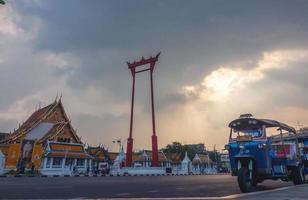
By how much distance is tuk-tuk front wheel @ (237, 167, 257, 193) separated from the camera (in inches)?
436

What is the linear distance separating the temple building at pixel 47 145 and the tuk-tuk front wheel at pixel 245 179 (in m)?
37.5

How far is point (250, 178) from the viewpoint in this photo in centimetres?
1163

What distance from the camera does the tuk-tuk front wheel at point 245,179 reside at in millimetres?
11079

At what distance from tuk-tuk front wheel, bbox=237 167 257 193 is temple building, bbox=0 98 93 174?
37541mm

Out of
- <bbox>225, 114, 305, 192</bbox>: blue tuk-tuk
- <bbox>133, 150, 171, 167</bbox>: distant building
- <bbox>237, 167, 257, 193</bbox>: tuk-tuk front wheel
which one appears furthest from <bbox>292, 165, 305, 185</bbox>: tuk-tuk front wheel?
<bbox>133, 150, 171, 167</bbox>: distant building

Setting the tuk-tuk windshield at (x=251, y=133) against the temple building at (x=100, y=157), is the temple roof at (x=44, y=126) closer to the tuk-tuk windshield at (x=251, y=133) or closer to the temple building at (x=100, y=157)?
the temple building at (x=100, y=157)

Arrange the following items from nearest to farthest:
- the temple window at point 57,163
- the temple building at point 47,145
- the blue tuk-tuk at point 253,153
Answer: the blue tuk-tuk at point 253,153 → the temple building at point 47,145 → the temple window at point 57,163

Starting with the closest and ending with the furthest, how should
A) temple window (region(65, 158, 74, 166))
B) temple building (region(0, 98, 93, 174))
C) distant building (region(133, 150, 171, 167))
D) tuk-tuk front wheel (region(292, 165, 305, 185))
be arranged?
tuk-tuk front wheel (region(292, 165, 305, 185)) → temple building (region(0, 98, 93, 174)) → temple window (region(65, 158, 74, 166)) → distant building (region(133, 150, 171, 167))

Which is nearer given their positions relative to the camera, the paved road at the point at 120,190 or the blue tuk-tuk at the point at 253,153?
the paved road at the point at 120,190

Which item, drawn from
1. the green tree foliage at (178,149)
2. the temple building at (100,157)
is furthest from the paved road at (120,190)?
the green tree foliage at (178,149)

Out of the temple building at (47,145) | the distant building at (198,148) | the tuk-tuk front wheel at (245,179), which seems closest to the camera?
the tuk-tuk front wheel at (245,179)

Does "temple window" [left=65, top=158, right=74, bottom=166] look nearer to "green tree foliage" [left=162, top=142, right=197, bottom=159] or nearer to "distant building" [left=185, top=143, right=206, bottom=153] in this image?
"green tree foliage" [left=162, top=142, right=197, bottom=159]

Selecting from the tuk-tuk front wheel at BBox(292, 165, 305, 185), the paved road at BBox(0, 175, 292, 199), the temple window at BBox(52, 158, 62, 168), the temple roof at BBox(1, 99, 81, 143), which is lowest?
the paved road at BBox(0, 175, 292, 199)

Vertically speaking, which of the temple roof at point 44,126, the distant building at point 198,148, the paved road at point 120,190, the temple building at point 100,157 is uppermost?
the distant building at point 198,148
